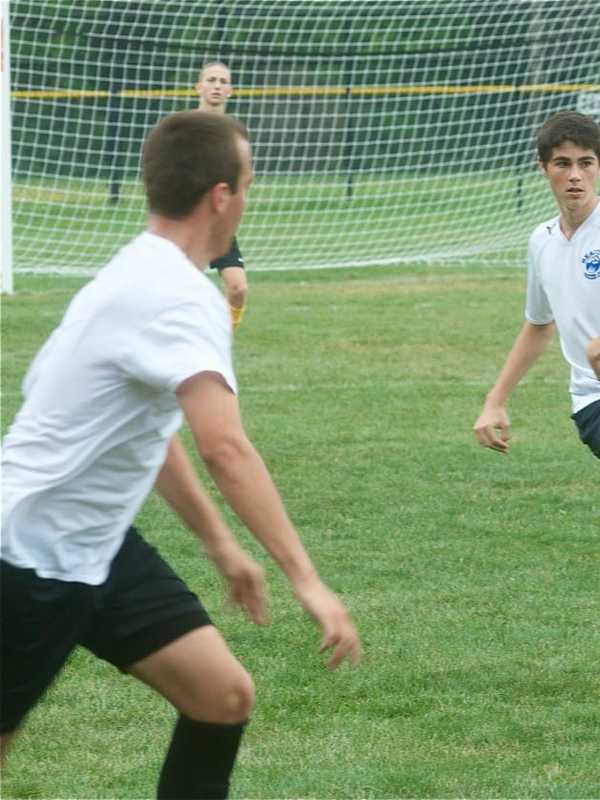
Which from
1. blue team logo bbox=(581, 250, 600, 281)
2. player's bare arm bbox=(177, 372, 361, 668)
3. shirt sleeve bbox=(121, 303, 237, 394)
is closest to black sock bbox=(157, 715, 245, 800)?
player's bare arm bbox=(177, 372, 361, 668)

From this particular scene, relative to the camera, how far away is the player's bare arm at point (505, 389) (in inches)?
229

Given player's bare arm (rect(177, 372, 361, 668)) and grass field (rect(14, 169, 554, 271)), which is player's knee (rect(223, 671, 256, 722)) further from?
grass field (rect(14, 169, 554, 271))

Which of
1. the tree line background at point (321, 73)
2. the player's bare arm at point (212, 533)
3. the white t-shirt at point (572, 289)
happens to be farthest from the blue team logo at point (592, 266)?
the tree line background at point (321, 73)

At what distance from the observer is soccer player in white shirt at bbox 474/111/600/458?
19.5 ft

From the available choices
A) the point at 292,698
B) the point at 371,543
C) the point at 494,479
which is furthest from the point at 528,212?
the point at 292,698

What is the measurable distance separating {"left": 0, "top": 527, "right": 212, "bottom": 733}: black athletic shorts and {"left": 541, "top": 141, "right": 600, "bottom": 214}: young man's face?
2.88m

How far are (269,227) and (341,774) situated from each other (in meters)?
15.3

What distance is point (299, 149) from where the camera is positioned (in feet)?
75.7

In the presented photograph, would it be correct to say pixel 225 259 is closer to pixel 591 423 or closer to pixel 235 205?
pixel 591 423

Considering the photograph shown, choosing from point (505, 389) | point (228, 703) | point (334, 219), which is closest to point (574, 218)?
point (505, 389)

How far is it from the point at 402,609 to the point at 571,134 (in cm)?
191

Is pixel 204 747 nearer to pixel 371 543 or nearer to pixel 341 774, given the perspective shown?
pixel 341 774

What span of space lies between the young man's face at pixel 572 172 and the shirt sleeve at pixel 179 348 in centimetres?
306

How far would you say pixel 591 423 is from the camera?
20.1 ft
